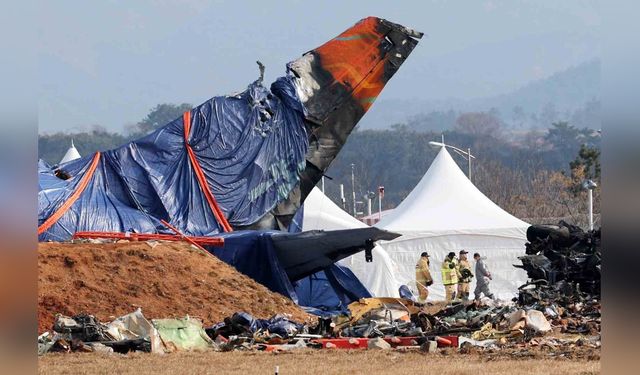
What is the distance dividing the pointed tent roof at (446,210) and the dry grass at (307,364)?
1755cm

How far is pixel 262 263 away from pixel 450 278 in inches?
272

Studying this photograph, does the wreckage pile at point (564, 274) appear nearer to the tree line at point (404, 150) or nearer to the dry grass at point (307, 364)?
the dry grass at point (307, 364)

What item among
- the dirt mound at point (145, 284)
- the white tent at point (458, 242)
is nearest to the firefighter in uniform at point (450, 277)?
the white tent at point (458, 242)

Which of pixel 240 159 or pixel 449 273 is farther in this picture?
pixel 449 273

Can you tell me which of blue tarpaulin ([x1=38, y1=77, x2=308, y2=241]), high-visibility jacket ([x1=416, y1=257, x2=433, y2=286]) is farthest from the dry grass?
high-visibility jacket ([x1=416, y1=257, x2=433, y2=286])

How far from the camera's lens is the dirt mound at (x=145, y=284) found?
18672 millimetres

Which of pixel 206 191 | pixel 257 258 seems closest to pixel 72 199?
pixel 206 191

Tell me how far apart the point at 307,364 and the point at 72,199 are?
34.0 ft

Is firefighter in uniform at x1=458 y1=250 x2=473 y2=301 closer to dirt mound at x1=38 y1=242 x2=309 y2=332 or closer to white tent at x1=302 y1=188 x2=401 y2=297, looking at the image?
white tent at x1=302 y1=188 x2=401 y2=297

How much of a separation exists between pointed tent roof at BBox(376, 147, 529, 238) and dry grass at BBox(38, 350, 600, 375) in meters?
17.6

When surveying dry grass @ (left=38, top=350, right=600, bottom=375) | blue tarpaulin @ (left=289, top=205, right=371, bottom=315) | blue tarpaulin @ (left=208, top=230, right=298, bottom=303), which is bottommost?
dry grass @ (left=38, top=350, right=600, bottom=375)

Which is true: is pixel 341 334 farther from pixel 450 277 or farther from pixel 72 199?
pixel 450 277

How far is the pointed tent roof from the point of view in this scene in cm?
3250

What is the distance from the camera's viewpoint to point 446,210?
3353 centimetres
